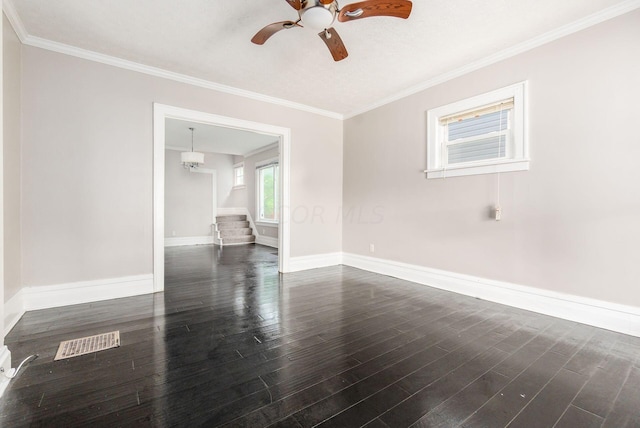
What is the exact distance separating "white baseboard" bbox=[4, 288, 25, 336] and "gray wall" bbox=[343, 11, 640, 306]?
172 inches

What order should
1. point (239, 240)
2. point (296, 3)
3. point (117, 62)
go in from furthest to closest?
point (239, 240), point (117, 62), point (296, 3)

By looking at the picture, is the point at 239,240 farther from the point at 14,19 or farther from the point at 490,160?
the point at 490,160

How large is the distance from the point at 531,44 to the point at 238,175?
811cm

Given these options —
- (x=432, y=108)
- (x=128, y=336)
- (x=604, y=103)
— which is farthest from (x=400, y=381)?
(x=432, y=108)

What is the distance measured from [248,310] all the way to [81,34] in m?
3.24

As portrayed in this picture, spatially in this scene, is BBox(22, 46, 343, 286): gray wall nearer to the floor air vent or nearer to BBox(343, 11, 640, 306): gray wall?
the floor air vent

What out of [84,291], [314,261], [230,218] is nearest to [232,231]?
[230,218]

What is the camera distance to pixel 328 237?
5215 millimetres

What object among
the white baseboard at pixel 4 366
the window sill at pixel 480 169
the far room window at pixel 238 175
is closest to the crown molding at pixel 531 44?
the window sill at pixel 480 169

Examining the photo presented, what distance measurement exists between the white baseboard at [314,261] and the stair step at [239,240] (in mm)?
4061

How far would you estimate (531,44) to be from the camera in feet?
9.61

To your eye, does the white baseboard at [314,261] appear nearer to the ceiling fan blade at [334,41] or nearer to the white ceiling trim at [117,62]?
the white ceiling trim at [117,62]

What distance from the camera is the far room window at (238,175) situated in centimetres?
919

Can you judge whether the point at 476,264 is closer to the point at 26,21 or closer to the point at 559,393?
the point at 559,393
